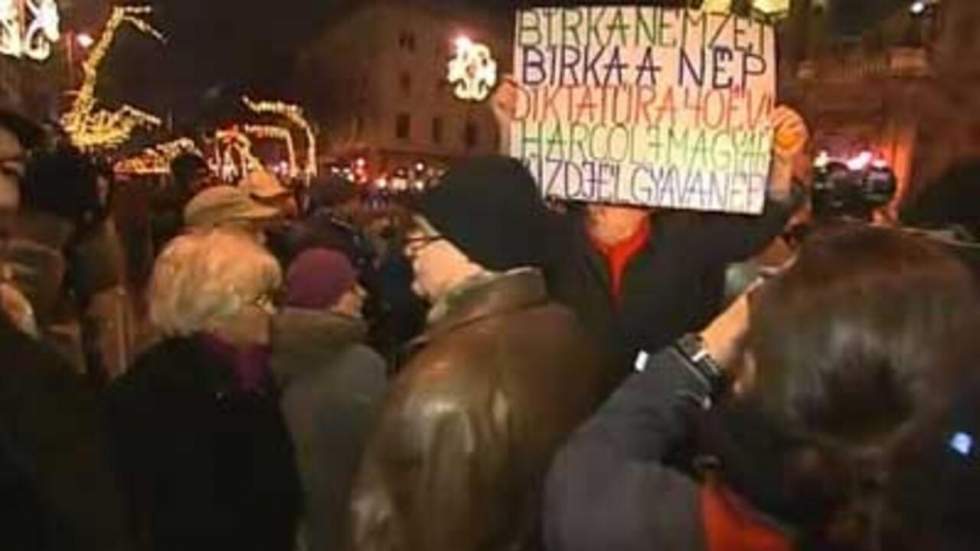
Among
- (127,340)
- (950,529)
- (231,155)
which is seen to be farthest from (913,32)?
(950,529)

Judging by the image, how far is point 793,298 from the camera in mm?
1961

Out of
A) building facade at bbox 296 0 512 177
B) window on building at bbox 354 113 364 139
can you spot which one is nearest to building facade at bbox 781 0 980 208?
building facade at bbox 296 0 512 177

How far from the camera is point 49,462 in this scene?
8.42 ft

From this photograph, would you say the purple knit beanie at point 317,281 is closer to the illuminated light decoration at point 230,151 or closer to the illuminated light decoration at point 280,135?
the illuminated light decoration at point 230,151

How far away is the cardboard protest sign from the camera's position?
3.86 meters

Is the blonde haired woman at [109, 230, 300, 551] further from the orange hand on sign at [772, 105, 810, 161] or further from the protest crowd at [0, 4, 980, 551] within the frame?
the orange hand on sign at [772, 105, 810, 161]

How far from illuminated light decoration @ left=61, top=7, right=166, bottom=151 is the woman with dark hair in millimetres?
15129

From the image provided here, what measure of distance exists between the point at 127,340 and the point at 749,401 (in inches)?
206

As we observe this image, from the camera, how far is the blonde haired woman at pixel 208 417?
3.83 metres

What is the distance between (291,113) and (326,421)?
30720mm

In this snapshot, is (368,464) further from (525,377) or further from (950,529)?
(950,529)

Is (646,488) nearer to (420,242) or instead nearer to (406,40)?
(420,242)

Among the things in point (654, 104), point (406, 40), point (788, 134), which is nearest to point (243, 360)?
point (654, 104)

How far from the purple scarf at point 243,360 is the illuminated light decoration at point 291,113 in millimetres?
28074
